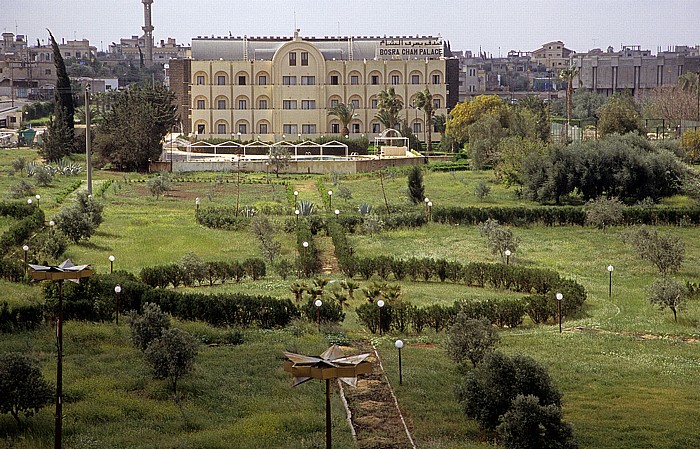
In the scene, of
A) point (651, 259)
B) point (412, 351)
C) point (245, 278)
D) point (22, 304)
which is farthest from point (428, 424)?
point (651, 259)

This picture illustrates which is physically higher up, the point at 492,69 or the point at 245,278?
the point at 492,69

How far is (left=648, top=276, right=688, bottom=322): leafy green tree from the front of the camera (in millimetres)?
20959

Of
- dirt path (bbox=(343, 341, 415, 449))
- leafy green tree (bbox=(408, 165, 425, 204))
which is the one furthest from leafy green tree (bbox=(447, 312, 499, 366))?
leafy green tree (bbox=(408, 165, 425, 204))

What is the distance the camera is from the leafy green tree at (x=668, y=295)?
20959 mm

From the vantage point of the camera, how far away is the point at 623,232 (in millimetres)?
30703

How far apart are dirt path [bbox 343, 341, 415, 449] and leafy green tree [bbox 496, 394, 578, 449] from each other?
1205 millimetres

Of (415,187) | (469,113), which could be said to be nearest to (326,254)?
(415,187)

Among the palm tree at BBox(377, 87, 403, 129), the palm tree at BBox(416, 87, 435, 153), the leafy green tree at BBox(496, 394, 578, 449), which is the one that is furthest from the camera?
the palm tree at BBox(377, 87, 403, 129)

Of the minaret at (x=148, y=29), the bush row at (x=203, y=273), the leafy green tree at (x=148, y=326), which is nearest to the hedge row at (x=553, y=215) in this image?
the bush row at (x=203, y=273)

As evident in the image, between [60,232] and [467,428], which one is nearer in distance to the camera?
[467,428]

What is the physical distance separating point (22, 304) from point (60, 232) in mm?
8944

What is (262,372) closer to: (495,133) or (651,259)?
(651,259)

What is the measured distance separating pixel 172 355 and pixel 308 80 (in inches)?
2327

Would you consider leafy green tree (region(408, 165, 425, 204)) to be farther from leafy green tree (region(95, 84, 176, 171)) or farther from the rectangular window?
the rectangular window
